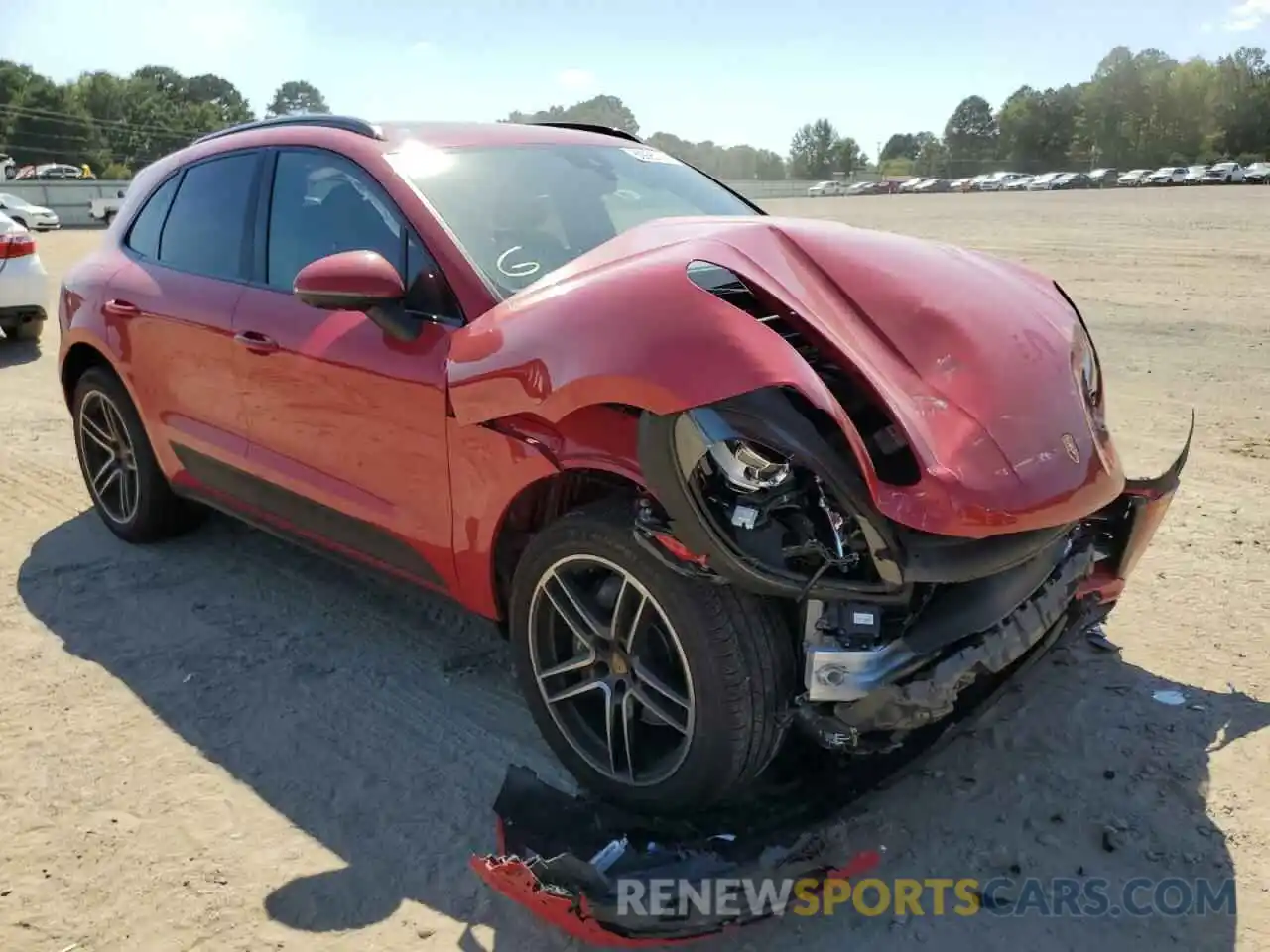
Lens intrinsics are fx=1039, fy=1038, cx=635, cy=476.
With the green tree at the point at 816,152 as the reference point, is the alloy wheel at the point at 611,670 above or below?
below

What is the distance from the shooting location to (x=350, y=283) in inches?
118

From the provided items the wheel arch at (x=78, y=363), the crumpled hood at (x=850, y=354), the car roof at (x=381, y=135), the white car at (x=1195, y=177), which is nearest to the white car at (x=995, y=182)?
the white car at (x=1195, y=177)

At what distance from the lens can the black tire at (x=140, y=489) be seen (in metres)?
4.75

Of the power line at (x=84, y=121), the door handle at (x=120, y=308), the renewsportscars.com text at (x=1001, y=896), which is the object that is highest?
the power line at (x=84, y=121)

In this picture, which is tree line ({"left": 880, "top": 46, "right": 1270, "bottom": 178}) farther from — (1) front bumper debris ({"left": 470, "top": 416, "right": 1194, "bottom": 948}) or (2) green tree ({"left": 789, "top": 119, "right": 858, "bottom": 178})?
(1) front bumper debris ({"left": 470, "top": 416, "right": 1194, "bottom": 948})

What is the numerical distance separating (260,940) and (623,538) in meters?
1.31

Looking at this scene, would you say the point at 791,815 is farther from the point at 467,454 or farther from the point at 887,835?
the point at 467,454

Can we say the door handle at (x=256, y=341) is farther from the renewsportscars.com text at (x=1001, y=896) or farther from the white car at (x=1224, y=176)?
the white car at (x=1224, y=176)

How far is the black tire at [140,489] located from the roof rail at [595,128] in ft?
7.50

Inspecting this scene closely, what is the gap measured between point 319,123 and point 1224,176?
222 ft

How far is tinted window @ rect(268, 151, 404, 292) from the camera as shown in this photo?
3.42m

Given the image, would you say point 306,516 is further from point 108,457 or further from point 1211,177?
point 1211,177

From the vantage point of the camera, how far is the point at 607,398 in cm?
247

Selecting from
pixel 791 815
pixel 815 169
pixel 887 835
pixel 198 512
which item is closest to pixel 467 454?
pixel 791 815
